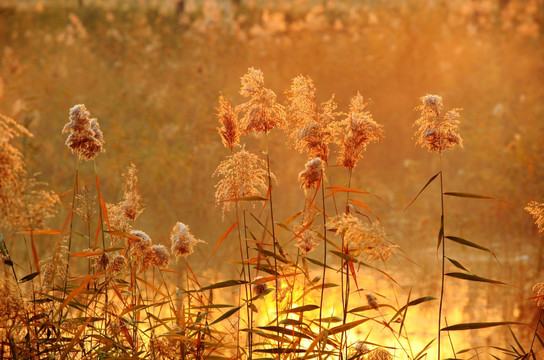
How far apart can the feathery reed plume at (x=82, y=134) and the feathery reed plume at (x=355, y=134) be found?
1.82ft

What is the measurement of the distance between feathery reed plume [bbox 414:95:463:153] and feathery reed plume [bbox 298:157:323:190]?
25 centimetres

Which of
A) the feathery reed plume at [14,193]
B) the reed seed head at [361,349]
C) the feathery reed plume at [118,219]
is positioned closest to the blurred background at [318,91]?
the reed seed head at [361,349]

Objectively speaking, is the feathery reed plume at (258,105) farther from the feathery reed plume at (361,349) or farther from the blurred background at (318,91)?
the blurred background at (318,91)

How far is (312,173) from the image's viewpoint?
1.50m

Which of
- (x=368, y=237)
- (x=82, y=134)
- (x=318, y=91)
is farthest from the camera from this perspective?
(x=318, y=91)

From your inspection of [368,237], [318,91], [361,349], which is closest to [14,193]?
[368,237]

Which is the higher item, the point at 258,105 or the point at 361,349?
the point at 258,105

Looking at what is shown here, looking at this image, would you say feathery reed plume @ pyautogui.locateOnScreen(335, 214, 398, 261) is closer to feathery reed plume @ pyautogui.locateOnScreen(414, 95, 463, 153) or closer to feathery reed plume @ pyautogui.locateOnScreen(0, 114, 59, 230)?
feathery reed plume @ pyautogui.locateOnScreen(414, 95, 463, 153)

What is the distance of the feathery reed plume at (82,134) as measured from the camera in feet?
5.04

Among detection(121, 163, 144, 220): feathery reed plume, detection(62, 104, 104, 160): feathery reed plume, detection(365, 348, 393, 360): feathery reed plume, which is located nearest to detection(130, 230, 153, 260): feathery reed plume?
detection(121, 163, 144, 220): feathery reed plume

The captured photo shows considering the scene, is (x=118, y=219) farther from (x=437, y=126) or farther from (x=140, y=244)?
(x=437, y=126)

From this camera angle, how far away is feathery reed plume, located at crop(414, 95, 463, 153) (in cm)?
156

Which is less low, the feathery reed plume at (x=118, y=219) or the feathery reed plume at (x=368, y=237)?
the feathery reed plume at (x=118, y=219)

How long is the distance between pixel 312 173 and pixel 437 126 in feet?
1.05
